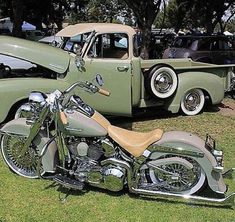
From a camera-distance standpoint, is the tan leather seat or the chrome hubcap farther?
the chrome hubcap

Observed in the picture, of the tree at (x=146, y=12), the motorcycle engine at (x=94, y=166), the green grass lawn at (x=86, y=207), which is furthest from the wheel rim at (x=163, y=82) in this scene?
the tree at (x=146, y=12)

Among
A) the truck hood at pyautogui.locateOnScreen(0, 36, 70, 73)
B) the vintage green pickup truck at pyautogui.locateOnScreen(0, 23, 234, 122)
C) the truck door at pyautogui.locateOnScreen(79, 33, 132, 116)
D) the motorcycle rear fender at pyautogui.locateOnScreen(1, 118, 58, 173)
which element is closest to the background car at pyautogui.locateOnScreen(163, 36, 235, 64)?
the vintage green pickup truck at pyautogui.locateOnScreen(0, 23, 234, 122)

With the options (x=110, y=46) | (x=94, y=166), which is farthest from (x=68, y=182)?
(x=110, y=46)

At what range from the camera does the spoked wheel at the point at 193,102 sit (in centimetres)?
853

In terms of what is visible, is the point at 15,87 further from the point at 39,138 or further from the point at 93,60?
the point at 39,138

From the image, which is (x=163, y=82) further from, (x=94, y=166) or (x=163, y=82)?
(x=94, y=166)

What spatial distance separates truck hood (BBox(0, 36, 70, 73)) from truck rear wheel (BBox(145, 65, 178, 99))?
1560 mm

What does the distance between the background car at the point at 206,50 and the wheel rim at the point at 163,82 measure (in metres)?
7.32

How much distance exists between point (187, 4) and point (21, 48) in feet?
101

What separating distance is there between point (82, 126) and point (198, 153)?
3.91 ft

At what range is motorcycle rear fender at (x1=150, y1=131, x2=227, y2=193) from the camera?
14.3 feet

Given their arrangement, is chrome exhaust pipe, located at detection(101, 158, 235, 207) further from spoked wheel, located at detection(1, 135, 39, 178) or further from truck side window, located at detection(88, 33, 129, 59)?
truck side window, located at detection(88, 33, 129, 59)

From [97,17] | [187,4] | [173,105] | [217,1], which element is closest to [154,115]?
[173,105]

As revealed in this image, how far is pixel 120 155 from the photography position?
14.8ft
